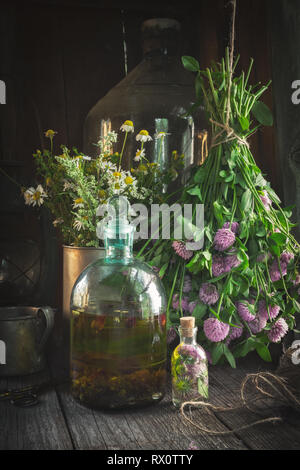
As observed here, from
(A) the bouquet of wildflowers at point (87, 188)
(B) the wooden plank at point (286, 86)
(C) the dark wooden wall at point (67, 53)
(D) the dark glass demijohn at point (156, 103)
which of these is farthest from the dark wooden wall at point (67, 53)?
(A) the bouquet of wildflowers at point (87, 188)

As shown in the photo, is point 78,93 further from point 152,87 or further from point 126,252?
point 126,252

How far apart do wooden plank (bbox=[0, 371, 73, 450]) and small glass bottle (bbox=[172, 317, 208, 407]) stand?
0.19m

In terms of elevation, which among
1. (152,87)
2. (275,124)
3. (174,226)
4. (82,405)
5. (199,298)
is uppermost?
(152,87)

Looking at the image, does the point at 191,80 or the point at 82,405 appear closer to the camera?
the point at 82,405

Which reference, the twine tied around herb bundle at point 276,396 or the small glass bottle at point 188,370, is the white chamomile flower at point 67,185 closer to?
the small glass bottle at point 188,370

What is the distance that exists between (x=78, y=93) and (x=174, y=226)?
62 centimetres

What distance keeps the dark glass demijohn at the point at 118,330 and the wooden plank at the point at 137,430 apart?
0.06 ft

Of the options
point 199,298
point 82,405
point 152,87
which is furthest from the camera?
point 152,87

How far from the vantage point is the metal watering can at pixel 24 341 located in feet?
3.06

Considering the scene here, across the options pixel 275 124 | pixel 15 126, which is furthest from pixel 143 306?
pixel 15 126

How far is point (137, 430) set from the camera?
2.40ft

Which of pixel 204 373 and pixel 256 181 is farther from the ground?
pixel 256 181

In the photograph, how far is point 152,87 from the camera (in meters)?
1.27

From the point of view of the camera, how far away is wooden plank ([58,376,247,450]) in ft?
2.25
